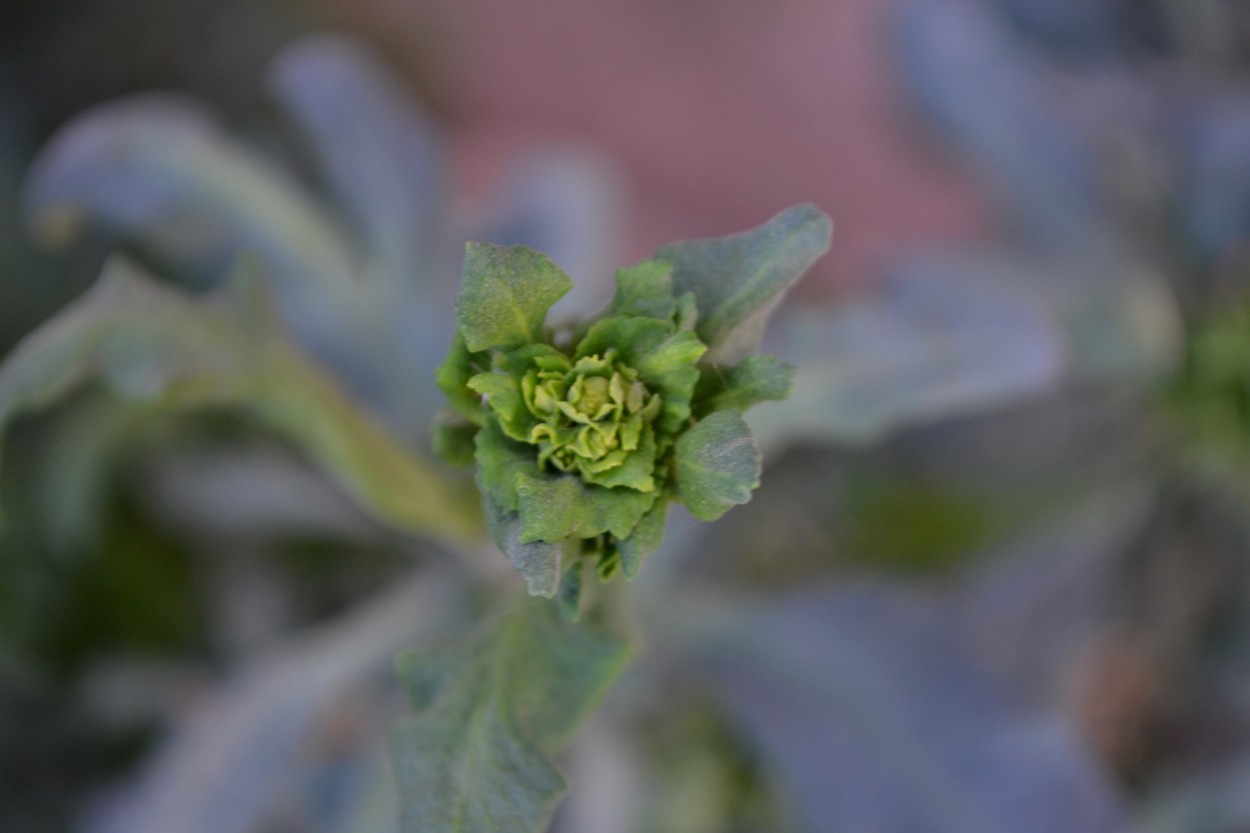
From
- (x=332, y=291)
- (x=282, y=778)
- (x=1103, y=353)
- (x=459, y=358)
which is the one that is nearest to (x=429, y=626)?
(x=282, y=778)

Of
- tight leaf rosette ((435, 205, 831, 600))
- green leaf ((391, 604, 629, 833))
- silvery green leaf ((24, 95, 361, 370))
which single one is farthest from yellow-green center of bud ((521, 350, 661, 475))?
silvery green leaf ((24, 95, 361, 370))

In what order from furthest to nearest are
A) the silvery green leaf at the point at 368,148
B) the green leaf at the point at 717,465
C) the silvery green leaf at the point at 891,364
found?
the silvery green leaf at the point at 368,148, the silvery green leaf at the point at 891,364, the green leaf at the point at 717,465

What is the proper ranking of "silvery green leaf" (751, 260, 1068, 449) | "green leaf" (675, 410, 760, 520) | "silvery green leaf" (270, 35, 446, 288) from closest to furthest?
"green leaf" (675, 410, 760, 520) < "silvery green leaf" (751, 260, 1068, 449) < "silvery green leaf" (270, 35, 446, 288)

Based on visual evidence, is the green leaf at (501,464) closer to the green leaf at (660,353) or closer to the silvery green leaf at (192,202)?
the green leaf at (660,353)

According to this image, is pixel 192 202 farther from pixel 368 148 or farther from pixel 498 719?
pixel 498 719

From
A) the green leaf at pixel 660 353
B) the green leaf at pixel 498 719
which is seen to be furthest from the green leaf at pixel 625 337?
the green leaf at pixel 498 719

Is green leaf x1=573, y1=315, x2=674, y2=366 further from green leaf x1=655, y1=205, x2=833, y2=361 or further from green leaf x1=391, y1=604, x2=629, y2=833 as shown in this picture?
green leaf x1=391, y1=604, x2=629, y2=833
